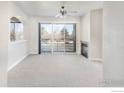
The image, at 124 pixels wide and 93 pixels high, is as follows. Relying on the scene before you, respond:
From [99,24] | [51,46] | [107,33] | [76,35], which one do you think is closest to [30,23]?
[51,46]

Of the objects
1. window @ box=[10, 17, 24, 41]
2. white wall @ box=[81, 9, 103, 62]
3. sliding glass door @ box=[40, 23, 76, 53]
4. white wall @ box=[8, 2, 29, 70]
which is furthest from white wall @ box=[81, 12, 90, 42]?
window @ box=[10, 17, 24, 41]

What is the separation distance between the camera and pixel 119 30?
2.21 m

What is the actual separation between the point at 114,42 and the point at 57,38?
10198 millimetres

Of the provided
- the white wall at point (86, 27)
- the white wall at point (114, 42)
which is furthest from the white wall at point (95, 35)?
the white wall at point (114, 42)

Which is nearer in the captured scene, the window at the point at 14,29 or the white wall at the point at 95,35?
the window at the point at 14,29

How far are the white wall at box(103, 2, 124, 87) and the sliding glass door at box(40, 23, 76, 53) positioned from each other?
9.62 m

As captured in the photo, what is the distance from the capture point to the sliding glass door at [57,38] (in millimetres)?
12344

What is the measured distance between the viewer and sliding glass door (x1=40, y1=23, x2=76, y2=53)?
12.3 meters

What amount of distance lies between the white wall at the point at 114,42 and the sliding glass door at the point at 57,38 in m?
9.62

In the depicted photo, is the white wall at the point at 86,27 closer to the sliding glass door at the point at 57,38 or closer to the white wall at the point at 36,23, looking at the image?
the white wall at the point at 36,23

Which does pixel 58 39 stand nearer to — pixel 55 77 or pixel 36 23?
pixel 36 23

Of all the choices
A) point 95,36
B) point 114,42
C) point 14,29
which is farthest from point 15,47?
point 114,42

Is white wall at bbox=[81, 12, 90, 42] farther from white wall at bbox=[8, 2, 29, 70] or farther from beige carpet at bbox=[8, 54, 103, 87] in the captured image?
white wall at bbox=[8, 2, 29, 70]
